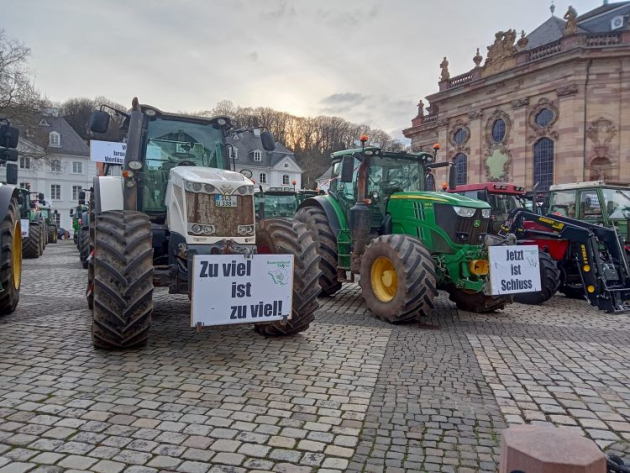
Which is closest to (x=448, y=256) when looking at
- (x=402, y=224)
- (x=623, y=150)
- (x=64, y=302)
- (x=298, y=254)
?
(x=402, y=224)

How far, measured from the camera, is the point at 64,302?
805cm

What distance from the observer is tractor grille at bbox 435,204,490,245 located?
24.2 ft

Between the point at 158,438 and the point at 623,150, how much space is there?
2844 centimetres

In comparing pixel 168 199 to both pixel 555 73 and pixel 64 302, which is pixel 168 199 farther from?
pixel 555 73

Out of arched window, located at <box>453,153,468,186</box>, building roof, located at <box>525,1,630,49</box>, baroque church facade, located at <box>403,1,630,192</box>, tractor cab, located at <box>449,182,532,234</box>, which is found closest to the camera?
tractor cab, located at <box>449,182,532,234</box>

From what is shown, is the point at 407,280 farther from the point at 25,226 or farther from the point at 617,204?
the point at 25,226

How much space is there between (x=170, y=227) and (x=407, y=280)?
10.4 feet

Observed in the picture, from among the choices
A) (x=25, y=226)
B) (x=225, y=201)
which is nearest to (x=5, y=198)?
(x=225, y=201)


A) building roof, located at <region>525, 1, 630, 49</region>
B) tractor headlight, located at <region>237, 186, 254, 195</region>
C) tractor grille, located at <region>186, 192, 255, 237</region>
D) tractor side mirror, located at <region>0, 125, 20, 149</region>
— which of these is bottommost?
tractor grille, located at <region>186, 192, 255, 237</region>

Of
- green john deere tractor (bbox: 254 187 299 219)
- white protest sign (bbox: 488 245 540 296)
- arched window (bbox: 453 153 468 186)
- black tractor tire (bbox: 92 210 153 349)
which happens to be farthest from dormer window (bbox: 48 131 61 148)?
white protest sign (bbox: 488 245 540 296)

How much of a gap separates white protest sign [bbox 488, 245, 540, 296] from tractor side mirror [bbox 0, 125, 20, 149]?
6.99 m

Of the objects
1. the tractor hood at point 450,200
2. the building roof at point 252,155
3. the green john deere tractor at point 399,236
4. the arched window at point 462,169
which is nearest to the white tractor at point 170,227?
the green john deere tractor at point 399,236

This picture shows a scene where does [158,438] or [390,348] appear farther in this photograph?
[390,348]

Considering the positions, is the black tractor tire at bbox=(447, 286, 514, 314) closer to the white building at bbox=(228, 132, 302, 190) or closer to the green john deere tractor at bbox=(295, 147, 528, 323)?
the green john deere tractor at bbox=(295, 147, 528, 323)
